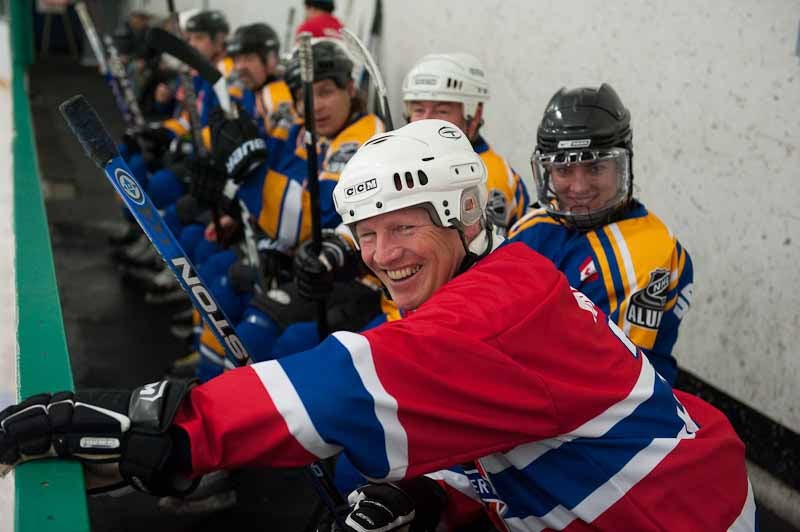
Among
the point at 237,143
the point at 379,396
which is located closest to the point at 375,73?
the point at 237,143

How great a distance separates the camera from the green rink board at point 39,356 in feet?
3.95

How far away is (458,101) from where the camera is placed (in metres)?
3.08

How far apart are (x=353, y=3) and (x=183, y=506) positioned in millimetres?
4218

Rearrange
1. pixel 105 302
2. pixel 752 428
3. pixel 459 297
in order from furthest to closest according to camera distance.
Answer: pixel 105 302
pixel 752 428
pixel 459 297

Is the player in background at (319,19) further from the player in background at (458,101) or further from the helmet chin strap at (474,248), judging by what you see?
the helmet chin strap at (474,248)

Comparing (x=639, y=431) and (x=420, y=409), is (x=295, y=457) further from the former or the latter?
(x=639, y=431)

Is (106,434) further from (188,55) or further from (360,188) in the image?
(188,55)

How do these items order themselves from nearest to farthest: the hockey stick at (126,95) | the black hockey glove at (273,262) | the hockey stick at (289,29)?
the black hockey glove at (273,262), the hockey stick at (126,95), the hockey stick at (289,29)

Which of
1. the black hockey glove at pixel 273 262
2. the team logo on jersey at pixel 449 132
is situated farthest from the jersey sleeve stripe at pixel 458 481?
the black hockey glove at pixel 273 262

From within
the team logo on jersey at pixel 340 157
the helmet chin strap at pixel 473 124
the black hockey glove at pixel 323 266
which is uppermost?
the helmet chin strap at pixel 473 124

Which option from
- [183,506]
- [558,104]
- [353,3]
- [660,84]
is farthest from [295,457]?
[353,3]

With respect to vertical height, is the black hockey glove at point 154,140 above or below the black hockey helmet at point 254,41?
below

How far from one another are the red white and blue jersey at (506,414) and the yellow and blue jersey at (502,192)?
4.08 feet

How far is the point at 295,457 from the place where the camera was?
→ 1.28 metres
